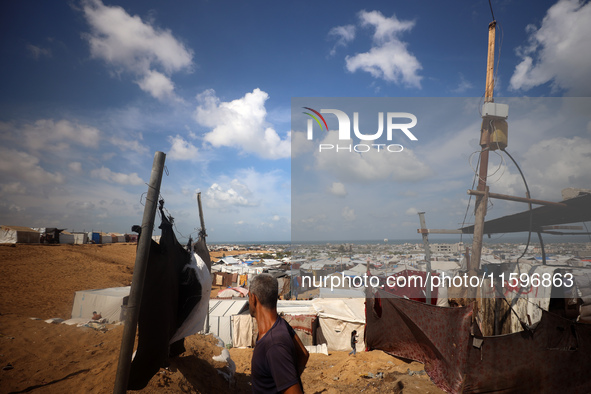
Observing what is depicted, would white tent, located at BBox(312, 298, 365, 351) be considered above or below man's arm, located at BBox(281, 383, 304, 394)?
below

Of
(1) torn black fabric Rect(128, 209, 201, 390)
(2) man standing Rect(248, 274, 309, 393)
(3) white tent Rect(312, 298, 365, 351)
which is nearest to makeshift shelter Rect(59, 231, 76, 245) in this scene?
(3) white tent Rect(312, 298, 365, 351)

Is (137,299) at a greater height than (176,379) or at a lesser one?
greater

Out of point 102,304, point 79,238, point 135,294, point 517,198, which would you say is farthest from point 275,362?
point 79,238

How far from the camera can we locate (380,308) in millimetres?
7055

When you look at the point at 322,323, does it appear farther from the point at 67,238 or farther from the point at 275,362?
the point at 67,238

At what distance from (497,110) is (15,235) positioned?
42995 millimetres

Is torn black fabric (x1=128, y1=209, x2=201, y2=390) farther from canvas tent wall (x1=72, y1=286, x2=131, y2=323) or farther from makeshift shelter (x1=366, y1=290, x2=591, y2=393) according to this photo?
canvas tent wall (x1=72, y1=286, x2=131, y2=323)

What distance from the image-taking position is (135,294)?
327cm

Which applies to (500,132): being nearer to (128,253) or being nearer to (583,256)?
(583,256)

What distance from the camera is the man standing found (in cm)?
193

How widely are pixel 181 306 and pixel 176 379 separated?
118cm

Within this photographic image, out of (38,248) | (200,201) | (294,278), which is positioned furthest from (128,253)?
(200,201)

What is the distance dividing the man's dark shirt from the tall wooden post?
6.15 meters

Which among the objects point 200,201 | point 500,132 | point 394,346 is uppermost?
point 500,132
